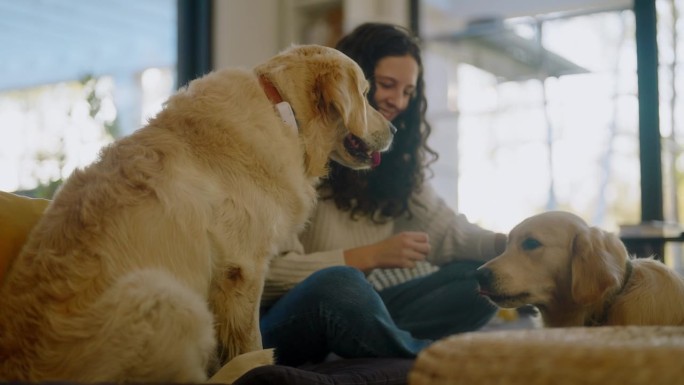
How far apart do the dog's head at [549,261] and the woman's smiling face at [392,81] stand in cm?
64

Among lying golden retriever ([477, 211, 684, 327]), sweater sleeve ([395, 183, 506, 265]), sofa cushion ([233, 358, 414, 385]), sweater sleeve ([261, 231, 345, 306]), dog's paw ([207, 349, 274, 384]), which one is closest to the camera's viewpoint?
sofa cushion ([233, 358, 414, 385])

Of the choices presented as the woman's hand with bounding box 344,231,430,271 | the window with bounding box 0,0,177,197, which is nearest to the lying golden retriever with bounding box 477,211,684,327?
the woman's hand with bounding box 344,231,430,271

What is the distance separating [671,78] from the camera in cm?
407

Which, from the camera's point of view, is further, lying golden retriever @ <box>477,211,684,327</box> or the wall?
the wall

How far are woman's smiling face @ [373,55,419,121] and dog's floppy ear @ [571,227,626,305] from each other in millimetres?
808

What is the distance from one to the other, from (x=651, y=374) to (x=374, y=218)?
5.34 feet

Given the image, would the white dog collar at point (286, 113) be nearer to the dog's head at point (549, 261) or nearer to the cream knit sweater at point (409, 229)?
the cream knit sweater at point (409, 229)

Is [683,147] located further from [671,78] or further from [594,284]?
[594,284]

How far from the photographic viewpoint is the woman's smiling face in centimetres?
246

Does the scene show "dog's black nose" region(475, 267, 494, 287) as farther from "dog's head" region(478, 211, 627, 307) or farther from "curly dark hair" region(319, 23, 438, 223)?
"curly dark hair" region(319, 23, 438, 223)

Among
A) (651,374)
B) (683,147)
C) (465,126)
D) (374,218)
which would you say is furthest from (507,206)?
(651,374)

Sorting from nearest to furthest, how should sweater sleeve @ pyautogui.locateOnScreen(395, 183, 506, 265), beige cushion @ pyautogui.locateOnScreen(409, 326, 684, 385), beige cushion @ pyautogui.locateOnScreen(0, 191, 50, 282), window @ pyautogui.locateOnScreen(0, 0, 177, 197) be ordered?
beige cushion @ pyautogui.locateOnScreen(409, 326, 684, 385), beige cushion @ pyautogui.locateOnScreen(0, 191, 50, 282), sweater sleeve @ pyautogui.locateOnScreen(395, 183, 506, 265), window @ pyautogui.locateOnScreen(0, 0, 177, 197)

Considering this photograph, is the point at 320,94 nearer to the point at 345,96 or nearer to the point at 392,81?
the point at 345,96

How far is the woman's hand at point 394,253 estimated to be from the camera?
2.03 m
